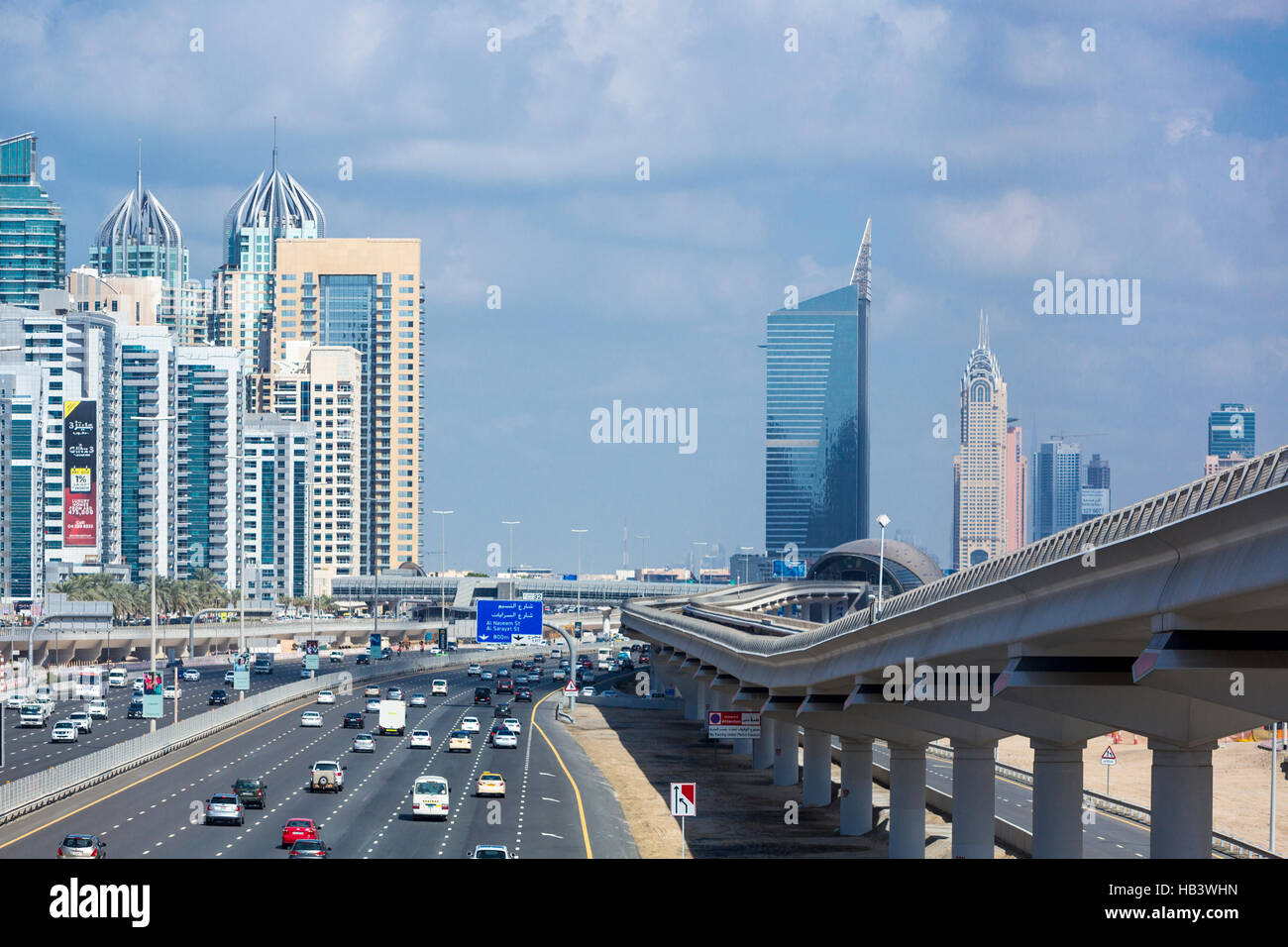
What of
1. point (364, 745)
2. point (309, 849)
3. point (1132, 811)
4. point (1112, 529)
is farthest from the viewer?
point (364, 745)

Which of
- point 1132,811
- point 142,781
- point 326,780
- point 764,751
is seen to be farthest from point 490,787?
point 764,751

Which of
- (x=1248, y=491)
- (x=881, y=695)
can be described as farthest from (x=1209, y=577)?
(x=881, y=695)

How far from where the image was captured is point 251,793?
61781 millimetres

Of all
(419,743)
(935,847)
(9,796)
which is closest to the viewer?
(9,796)

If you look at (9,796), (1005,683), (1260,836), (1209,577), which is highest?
(1209,577)

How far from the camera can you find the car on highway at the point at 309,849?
143ft

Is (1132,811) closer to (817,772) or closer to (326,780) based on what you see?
(817,772)

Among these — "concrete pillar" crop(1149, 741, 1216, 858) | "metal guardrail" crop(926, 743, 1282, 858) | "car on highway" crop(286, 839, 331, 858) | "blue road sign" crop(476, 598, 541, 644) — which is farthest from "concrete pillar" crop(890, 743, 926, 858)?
"blue road sign" crop(476, 598, 541, 644)

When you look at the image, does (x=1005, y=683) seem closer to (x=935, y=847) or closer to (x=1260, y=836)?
(x=935, y=847)

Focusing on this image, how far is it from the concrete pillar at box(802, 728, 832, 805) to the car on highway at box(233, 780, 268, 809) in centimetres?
2605

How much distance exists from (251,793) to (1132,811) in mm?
39342
